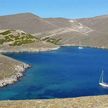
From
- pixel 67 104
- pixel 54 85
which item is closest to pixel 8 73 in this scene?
pixel 54 85

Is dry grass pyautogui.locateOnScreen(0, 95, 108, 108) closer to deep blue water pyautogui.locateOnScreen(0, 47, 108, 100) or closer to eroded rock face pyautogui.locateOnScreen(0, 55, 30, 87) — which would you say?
deep blue water pyautogui.locateOnScreen(0, 47, 108, 100)

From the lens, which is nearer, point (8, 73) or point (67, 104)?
point (67, 104)

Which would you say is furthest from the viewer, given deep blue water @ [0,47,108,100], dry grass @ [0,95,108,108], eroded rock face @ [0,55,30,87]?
eroded rock face @ [0,55,30,87]

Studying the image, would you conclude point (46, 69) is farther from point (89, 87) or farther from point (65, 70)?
point (89, 87)

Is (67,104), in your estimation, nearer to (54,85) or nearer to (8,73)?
(54,85)

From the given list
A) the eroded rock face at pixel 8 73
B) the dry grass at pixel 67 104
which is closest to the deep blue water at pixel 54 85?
the eroded rock face at pixel 8 73

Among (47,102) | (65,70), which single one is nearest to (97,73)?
(65,70)

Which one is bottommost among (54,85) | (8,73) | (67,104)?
(54,85)

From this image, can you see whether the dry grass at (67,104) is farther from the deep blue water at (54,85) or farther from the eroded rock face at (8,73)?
the eroded rock face at (8,73)

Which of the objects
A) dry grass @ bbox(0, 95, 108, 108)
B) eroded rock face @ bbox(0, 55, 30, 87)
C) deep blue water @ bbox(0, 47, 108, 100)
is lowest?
deep blue water @ bbox(0, 47, 108, 100)

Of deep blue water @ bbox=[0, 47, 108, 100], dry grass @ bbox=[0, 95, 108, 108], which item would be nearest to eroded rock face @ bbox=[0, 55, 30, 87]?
deep blue water @ bbox=[0, 47, 108, 100]

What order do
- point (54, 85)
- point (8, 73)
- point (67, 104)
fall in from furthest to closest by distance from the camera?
1. point (8, 73)
2. point (54, 85)
3. point (67, 104)
